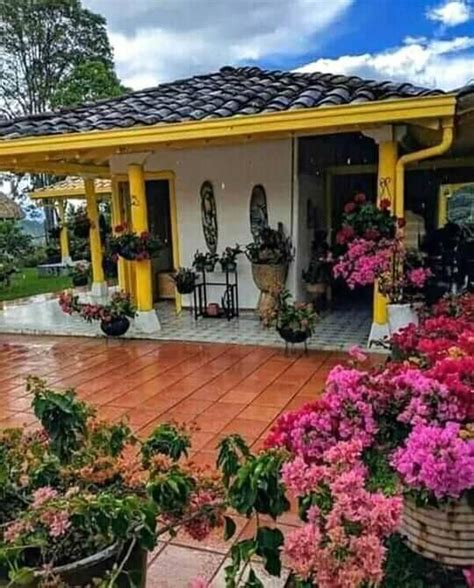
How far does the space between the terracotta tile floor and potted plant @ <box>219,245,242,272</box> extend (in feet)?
5.84

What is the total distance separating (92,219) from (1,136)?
2.98 meters

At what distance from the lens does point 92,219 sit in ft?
31.9

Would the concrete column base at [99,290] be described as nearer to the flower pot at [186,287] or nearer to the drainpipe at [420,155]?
the flower pot at [186,287]

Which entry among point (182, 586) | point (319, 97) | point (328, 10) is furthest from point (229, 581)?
point (328, 10)

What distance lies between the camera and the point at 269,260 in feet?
24.7

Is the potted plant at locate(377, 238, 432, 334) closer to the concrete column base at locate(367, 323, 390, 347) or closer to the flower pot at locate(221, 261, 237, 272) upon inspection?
the concrete column base at locate(367, 323, 390, 347)

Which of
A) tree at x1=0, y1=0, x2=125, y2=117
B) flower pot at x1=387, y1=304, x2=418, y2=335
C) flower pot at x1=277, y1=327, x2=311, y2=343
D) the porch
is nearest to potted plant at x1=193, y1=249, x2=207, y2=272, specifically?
the porch

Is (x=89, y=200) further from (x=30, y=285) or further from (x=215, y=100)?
(x=30, y=285)

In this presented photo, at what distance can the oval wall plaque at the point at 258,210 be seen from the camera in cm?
791

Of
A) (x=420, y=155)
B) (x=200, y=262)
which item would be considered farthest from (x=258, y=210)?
(x=420, y=155)

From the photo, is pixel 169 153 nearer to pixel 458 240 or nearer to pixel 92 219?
pixel 92 219

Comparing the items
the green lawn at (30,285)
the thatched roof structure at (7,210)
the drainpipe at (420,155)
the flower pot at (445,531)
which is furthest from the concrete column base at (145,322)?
the thatched roof structure at (7,210)

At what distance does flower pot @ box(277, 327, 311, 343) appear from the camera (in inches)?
236

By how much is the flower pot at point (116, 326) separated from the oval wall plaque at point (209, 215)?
80.5 inches
